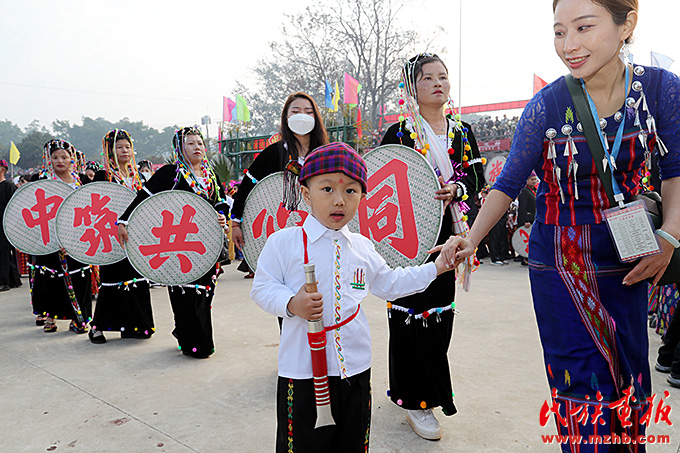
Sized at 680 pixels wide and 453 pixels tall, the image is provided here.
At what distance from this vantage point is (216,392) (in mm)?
3113

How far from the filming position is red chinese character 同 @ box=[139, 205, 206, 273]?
3498 mm

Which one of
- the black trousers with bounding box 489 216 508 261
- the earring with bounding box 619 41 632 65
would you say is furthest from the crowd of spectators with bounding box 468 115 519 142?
the earring with bounding box 619 41 632 65

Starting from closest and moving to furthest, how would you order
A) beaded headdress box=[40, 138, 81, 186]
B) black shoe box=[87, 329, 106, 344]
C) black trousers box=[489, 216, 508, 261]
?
black shoe box=[87, 329, 106, 344] < beaded headdress box=[40, 138, 81, 186] < black trousers box=[489, 216, 508, 261]

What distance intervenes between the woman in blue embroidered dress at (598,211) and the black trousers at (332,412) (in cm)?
65

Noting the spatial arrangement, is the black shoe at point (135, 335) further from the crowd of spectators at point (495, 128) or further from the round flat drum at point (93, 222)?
the crowd of spectators at point (495, 128)

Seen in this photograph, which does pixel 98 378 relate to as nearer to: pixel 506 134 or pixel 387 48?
pixel 506 134

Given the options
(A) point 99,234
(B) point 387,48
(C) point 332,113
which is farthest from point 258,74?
(A) point 99,234

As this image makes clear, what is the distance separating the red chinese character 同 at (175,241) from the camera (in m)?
3.50

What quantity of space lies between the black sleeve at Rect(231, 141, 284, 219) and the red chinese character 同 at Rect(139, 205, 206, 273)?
580mm

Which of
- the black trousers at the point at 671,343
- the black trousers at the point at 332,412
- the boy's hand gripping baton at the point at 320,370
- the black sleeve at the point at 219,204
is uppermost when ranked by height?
the black sleeve at the point at 219,204

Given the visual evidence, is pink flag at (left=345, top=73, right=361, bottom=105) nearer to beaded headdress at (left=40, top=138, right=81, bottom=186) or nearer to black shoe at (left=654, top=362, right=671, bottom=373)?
beaded headdress at (left=40, top=138, right=81, bottom=186)

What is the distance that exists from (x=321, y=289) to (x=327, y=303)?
0.05 m

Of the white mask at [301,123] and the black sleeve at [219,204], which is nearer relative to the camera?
the white mask at [301,123]

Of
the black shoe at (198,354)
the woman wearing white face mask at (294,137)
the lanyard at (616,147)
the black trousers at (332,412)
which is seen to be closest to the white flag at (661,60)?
the woman wearing white face mask at (294,137)
